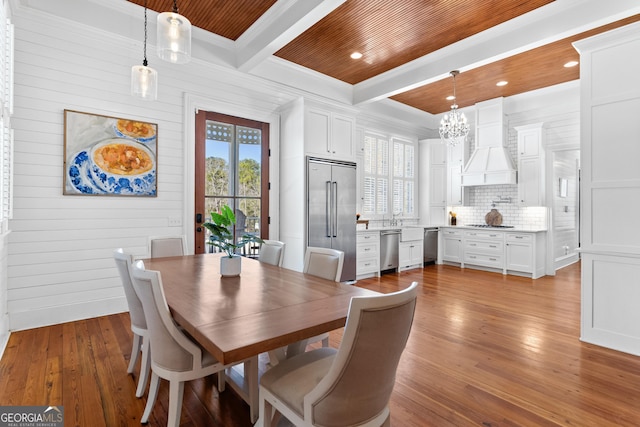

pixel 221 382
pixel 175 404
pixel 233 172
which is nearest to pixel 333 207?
pixel 233 172

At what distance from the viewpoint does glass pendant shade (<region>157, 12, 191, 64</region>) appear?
2154 millimetres

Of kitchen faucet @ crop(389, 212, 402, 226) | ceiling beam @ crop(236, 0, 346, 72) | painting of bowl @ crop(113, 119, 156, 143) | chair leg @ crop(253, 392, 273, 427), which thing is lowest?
chair leg @ crop(253, 392, 273, 427)

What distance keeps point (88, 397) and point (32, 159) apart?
2.49m

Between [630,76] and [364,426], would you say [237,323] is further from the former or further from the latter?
[630,76]

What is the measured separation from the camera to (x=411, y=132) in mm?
7379

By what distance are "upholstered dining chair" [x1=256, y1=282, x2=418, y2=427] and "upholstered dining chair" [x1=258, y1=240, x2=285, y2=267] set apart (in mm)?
1603

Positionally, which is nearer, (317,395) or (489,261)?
(317,395)

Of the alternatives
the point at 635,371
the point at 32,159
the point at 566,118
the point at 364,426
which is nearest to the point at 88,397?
the point at 364,426

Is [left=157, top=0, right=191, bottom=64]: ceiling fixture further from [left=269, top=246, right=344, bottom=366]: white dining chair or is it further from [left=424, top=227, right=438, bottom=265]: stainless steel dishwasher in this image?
[left=424, top=227, right=438, bottom=265]: stainless steel dishwasher

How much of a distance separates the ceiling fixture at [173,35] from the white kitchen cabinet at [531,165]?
20.2 feet

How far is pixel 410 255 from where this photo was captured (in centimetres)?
649

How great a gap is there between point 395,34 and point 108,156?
372 cm

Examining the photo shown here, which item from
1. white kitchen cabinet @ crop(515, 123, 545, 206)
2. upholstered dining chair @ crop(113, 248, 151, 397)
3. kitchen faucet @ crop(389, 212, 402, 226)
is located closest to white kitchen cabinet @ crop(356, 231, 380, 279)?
kitchen faucet @ crop(389, 212, 402, 226)

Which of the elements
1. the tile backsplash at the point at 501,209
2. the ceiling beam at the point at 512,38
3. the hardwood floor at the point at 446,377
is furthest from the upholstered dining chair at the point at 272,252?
the tile backsplash at the point at 501,209
